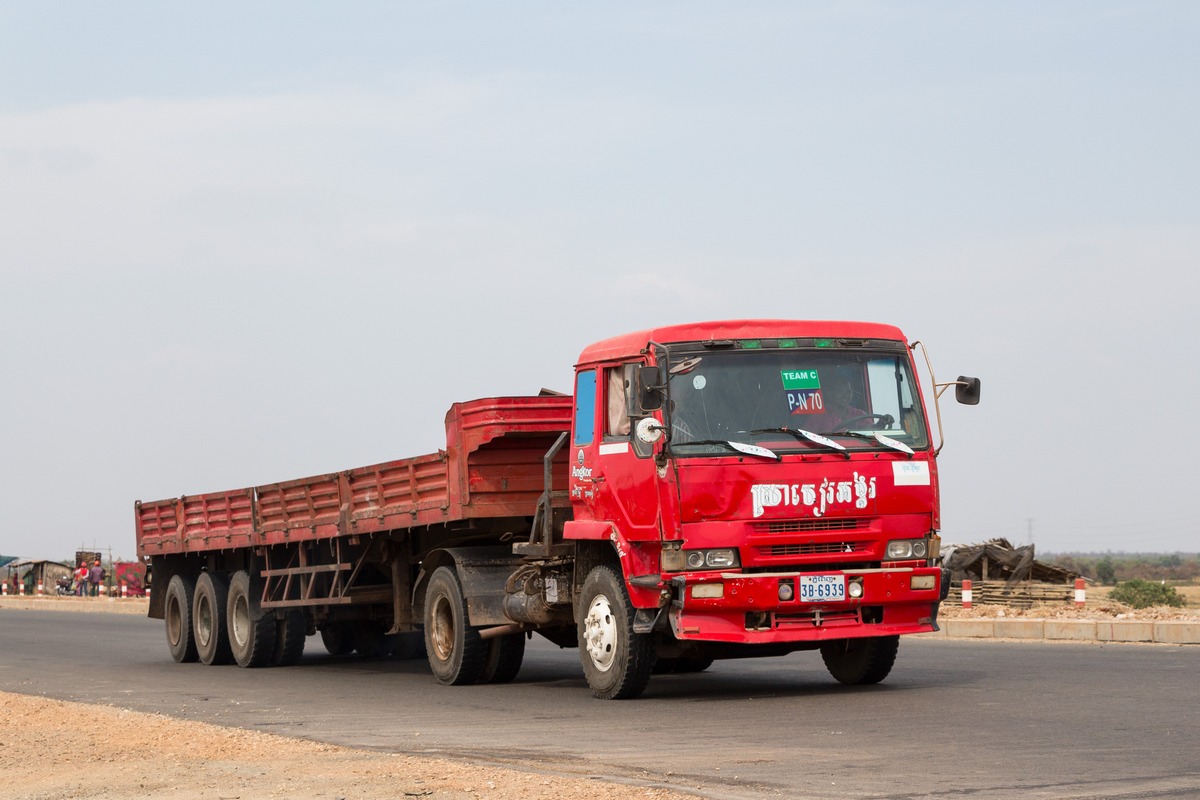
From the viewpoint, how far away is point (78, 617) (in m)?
40.3

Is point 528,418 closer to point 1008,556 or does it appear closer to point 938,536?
point 938,536

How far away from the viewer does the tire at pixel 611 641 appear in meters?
12.5

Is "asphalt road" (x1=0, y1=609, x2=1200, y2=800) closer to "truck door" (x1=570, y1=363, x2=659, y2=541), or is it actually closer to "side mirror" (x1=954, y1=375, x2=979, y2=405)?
"truck door" (x1=570, y1=363, x2=659, y2=541)

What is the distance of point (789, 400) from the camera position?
12320 millimetres

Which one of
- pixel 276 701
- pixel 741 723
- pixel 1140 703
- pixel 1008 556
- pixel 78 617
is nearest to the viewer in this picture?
pixel 741 723

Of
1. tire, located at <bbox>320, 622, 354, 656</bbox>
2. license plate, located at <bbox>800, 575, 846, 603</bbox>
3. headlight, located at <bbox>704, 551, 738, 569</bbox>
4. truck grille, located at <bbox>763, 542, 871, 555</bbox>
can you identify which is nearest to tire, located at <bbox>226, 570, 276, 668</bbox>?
tire, located at <bbox>320, 622, 354, 656</bbox>

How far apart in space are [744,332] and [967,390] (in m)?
1.74

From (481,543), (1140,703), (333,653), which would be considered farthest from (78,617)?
(1140,703)

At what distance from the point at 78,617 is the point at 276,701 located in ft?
91.9

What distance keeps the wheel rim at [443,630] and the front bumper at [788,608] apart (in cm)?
371

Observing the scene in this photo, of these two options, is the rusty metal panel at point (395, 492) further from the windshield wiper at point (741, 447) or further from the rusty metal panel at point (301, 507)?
the windshield wiper at point (741, 447)

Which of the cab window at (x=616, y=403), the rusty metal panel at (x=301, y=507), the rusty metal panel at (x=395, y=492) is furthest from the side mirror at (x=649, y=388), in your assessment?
the rusty metal panel at (x=301, y=507)

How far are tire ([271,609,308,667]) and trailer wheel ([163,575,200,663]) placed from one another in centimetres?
193

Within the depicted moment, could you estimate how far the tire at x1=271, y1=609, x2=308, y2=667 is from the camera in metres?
19.9
